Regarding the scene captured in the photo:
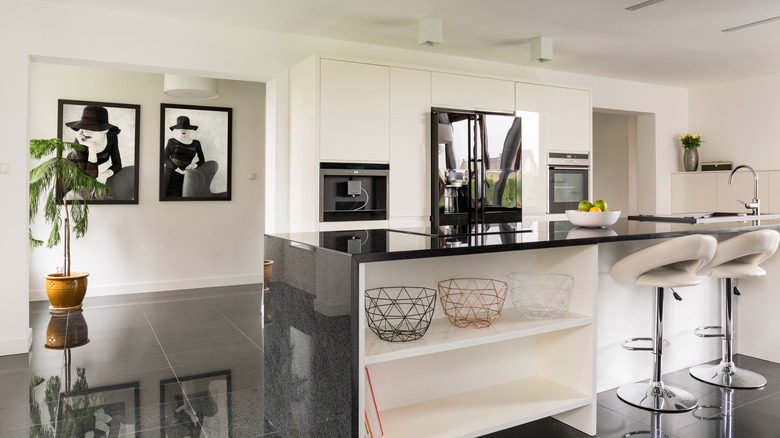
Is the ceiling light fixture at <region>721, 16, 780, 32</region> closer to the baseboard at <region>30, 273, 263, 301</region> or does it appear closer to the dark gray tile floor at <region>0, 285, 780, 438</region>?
the dark gray tile floor at <region>0, 285, 780, 438</region>

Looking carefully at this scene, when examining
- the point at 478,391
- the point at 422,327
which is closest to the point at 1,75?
the point at 422,327

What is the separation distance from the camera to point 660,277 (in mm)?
2623

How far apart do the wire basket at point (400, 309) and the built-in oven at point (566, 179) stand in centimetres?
347

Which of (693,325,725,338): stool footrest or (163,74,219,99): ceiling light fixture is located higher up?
(163,74,219,99): ceiling light fixture

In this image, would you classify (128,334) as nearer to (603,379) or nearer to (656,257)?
(603,379)

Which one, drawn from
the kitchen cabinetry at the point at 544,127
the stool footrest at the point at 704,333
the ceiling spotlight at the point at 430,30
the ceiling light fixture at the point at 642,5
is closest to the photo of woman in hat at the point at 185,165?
the ceiling spotlight at the point at 430,30

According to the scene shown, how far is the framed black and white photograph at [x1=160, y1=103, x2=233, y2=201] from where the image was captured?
6199 millimetres

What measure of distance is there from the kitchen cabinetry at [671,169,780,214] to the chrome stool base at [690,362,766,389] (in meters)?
3.53

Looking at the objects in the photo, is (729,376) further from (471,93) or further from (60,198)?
(60,198)

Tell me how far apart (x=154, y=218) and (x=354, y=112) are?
A: 3.07 metres

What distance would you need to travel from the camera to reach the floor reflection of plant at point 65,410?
2.52m

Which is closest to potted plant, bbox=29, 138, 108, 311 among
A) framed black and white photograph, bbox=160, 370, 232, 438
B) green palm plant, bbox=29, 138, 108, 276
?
green palm plant, bbox=29, 138, 108, 276

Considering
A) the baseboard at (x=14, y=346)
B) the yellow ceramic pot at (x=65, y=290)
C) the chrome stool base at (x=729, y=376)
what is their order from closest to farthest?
1. the chrome stool base at (x=729, y=376)
2. the baseboard at (x=14, y=346)
3. the yellow ceramic pot at (x=65, y=290)

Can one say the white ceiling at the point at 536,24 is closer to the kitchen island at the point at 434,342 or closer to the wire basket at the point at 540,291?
the kitchen island at the point at 434,342
